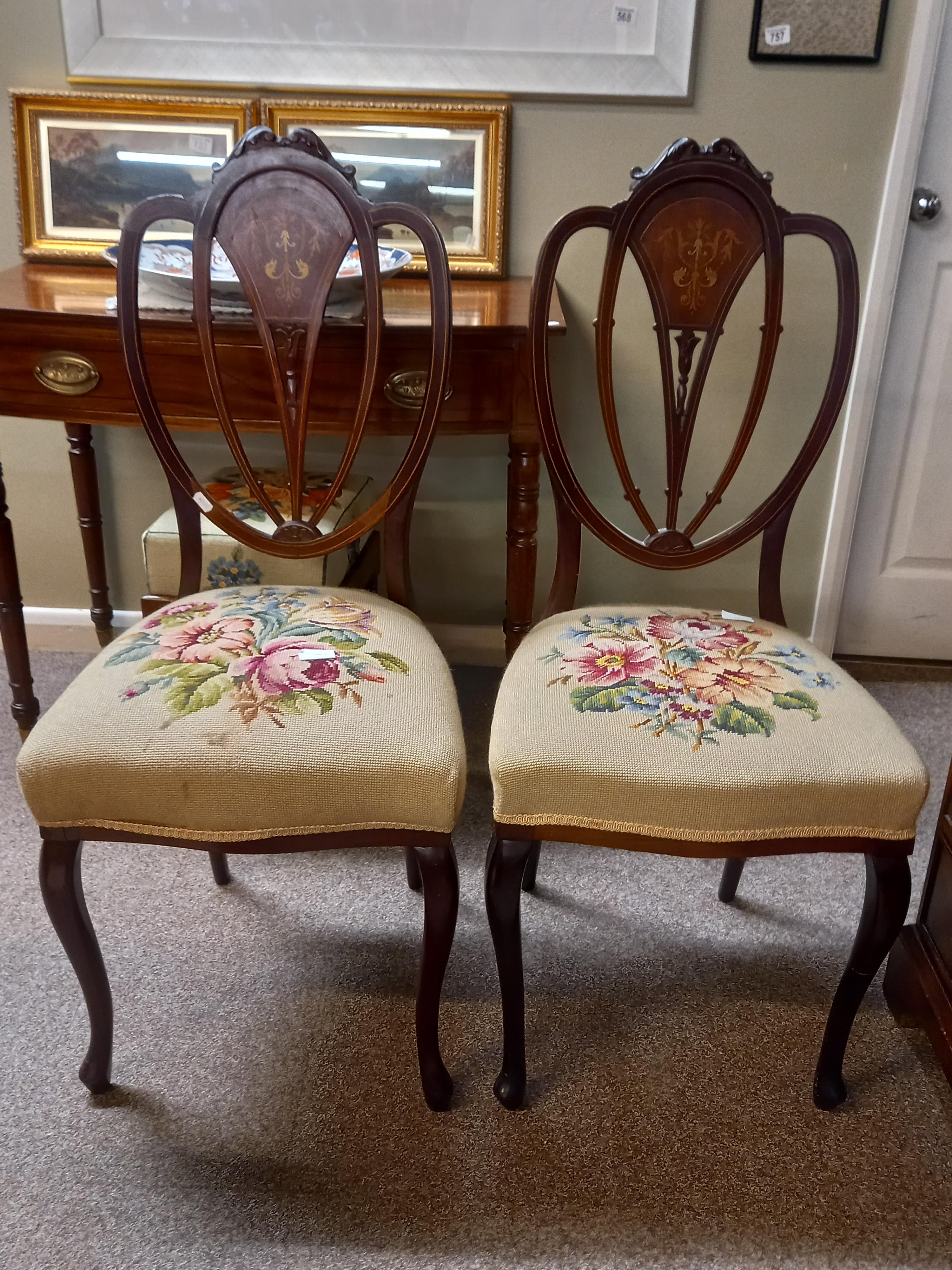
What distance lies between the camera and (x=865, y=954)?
1.13 metres

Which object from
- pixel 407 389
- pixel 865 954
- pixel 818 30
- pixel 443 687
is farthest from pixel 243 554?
pixel 818 30

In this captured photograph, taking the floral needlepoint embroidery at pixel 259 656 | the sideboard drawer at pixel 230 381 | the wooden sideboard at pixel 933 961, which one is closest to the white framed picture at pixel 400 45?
the sideboard drawer at pixel 230 381

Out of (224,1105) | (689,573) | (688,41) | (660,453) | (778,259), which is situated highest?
(688,41)

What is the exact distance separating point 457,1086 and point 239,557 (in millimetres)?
852

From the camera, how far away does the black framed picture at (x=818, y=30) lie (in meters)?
1.68

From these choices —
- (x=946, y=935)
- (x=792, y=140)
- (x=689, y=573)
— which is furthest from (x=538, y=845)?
(x=792, y=140)

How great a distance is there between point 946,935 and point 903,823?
31 cm

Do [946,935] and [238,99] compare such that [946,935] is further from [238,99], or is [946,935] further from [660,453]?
[238,99]

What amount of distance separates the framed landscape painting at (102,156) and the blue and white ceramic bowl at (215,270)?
244mm

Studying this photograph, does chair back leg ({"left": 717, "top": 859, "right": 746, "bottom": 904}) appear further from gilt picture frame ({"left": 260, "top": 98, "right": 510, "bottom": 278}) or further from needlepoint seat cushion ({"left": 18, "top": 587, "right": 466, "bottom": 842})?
gilt picture frame ({"left": 260, "top": 98, "right": 510, "bottom": 278})

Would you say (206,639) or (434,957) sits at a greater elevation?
(206,639)

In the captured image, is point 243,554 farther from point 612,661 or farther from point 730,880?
point 730,880

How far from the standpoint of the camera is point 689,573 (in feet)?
6.94

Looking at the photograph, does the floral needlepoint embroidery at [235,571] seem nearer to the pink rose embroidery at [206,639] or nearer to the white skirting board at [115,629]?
the pink rose embroidery at [206,639]
